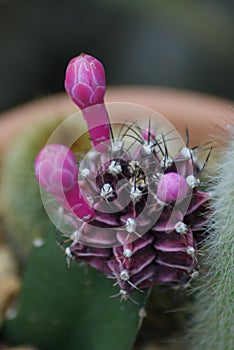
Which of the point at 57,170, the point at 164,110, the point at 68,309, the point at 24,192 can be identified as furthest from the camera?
the point at 164,110

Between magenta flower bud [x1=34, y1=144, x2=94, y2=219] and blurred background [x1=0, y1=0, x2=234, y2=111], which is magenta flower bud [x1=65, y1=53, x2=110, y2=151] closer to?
magenta flower bud [x1=34, y1=144, x2=94, y2=219]

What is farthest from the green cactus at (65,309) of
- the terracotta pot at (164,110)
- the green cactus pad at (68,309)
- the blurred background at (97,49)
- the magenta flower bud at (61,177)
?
the blurred background at (97,49)

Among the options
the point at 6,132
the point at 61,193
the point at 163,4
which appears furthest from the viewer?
the point at 163,4

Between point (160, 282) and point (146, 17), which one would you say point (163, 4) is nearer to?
point (146, 17)

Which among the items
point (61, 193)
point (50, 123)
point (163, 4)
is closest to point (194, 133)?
point (50, 123)

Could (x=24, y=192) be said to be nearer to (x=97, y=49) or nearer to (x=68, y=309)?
(x=68, y=309)

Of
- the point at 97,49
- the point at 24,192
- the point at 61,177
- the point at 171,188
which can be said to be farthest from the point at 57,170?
the point at 97,49
